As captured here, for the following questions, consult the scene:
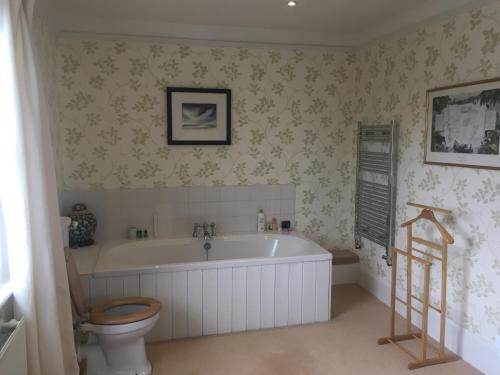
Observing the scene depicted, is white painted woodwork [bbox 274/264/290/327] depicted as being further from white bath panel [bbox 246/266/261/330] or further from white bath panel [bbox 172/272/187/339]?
white bath panel [bbox 172/272/187/339]

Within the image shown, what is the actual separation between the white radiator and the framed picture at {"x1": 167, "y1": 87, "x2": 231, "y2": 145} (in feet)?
7.49

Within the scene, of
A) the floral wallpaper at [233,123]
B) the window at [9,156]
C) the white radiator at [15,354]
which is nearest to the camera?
the white radiator at [15,354]

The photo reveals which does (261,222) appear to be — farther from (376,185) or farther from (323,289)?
(376,185)

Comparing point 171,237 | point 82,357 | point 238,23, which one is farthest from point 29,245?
point 238,23

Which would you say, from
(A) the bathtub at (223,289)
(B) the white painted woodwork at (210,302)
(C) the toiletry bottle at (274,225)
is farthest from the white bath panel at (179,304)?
(C) the toiletry bottle at (274,225)

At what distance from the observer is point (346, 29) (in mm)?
3709

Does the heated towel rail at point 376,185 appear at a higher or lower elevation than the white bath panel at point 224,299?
higher

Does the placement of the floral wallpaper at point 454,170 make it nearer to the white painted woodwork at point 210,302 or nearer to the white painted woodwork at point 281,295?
the white painted woodwork at point 281,295

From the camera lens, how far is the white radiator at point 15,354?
1547 mm

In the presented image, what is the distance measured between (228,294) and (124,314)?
31.2 inches

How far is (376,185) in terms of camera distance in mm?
3693

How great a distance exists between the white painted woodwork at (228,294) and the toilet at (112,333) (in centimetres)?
24

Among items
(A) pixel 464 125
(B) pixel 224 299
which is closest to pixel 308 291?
(B) pixel 224 299

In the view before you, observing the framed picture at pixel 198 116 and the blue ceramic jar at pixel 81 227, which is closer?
the blue ceramic jar at pixel 81 227
